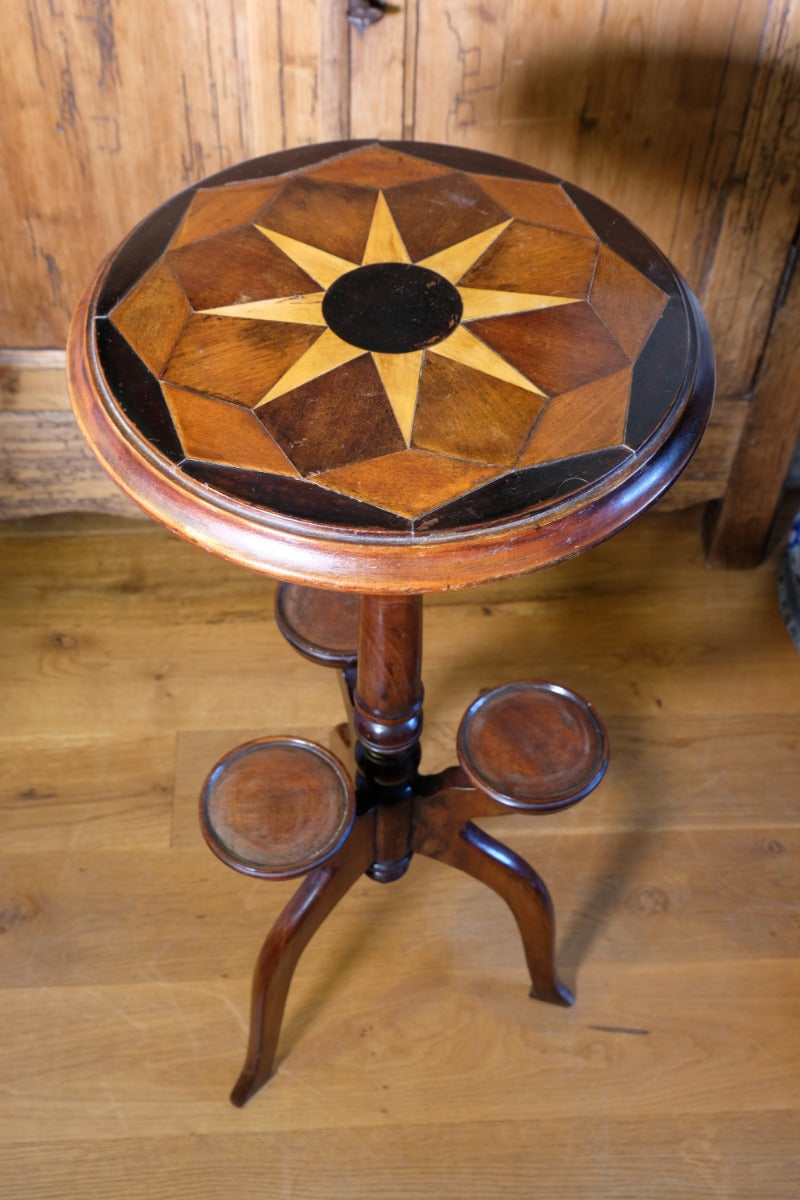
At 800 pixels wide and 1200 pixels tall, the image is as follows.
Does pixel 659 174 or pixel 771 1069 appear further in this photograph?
pixel 659 174

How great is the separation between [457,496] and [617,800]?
0.95 m

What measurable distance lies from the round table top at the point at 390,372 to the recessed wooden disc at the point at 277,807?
380 millimetres

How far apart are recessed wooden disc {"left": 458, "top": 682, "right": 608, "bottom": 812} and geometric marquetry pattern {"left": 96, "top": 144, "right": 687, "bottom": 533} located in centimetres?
41

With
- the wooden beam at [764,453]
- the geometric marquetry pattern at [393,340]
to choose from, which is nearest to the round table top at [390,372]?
the geometric marquetry pattern at [393,340]

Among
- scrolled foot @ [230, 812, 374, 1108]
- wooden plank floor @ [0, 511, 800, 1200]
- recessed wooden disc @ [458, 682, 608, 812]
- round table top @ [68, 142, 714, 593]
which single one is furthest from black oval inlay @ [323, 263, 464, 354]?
wooden plank floor @ [0, 511, 800, 1200]

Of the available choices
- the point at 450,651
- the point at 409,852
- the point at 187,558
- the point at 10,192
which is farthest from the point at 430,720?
the point at 10,192

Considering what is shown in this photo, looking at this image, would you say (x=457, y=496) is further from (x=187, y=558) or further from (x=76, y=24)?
(x=187, y=558)

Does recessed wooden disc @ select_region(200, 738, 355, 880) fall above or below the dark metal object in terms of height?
below

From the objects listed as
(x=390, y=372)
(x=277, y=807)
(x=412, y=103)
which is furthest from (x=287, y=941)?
(x=412, y=103)

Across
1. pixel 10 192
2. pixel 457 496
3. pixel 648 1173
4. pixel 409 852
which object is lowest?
pixel 648 1173

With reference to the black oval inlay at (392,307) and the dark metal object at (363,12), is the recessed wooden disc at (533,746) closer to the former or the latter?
the black oval inlay at (392,307)

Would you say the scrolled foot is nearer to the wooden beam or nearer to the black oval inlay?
the black oval inlay

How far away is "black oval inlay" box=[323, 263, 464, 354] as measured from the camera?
108 cm

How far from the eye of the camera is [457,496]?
3.11 ft
